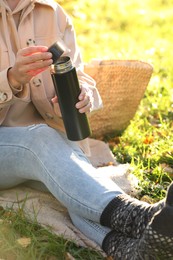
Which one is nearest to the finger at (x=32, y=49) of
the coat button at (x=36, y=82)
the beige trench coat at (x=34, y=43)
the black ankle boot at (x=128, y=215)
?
the beige trench coat at (x=34, y=43)

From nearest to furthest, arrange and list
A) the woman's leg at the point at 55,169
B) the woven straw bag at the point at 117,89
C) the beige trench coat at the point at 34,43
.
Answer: the woman's leg at the point at 55,169
the beige trench coat at the point at 34,43
the woven straw bag at the point at 117,89

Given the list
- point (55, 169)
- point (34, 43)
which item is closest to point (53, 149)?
point (55, 169)

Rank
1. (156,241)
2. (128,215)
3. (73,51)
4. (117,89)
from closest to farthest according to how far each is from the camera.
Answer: (156,241) < (128,215) < (73,51) < (117,89)

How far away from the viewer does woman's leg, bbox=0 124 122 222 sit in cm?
266

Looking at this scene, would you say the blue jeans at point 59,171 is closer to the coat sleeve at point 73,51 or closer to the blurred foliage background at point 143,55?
the coat sleeve at point 73,51

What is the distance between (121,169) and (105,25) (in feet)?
13.0

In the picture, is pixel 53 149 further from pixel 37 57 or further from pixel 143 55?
pixel 143 55

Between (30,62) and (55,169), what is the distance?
44 centimetres

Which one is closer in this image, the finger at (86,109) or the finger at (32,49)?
the finger at (32,49)

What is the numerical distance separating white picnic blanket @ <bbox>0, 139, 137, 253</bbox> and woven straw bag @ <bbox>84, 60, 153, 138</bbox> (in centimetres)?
61

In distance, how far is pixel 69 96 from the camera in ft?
9.16

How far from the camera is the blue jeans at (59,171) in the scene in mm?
2660

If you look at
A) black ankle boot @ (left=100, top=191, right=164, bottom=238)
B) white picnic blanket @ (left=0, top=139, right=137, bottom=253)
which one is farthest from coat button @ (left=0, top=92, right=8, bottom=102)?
black ankle boot @ (left=100, top=191, right=164, bottom=238)

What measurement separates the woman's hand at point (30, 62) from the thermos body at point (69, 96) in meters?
0.05
